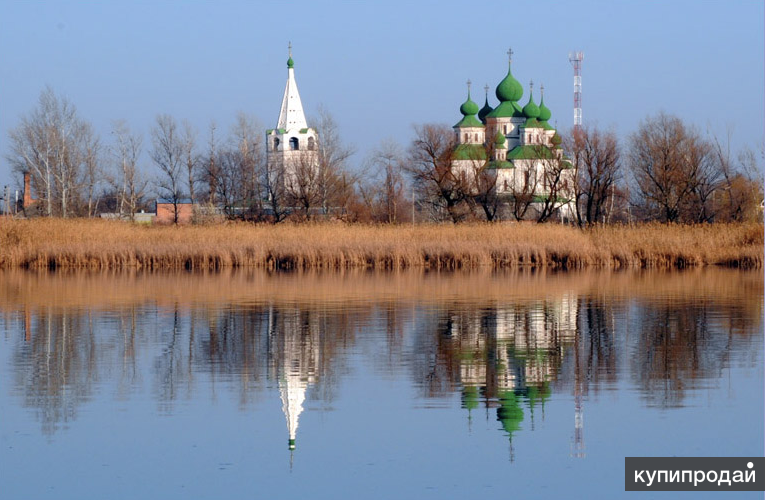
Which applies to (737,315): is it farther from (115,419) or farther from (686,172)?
(686,172)

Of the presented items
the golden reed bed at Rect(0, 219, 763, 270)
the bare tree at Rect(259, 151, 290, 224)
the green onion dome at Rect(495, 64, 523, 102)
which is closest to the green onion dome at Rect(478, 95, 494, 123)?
the green onion dome at Rect(495, 64, 523, 102)

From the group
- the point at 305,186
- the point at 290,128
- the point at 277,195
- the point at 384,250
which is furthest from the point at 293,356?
the point at 290,128

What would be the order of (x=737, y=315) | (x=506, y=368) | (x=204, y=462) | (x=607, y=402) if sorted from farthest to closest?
1. (x=737, y=315)
2. (x=506, y=368)
3. (x=607, y=402)
4. (x=204, y=462)

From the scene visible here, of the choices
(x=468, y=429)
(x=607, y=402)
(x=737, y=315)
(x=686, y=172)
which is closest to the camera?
(x=468, y=429)

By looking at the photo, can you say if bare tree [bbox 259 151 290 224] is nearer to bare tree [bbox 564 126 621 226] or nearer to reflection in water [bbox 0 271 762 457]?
bare tree [bbox 564 126 621 226]

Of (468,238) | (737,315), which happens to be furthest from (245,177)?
(737,315)

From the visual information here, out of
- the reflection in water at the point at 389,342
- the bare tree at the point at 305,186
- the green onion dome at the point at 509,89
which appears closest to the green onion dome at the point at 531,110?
the green onion dome at the point at 509,89

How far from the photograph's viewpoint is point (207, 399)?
34.7 feet

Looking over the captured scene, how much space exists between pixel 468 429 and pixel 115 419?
291cm

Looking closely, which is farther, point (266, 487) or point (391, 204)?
point (391, 204)

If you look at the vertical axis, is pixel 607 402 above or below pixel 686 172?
below

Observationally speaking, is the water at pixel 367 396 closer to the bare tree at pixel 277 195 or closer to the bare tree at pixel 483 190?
the bare tree at pixel 483 190

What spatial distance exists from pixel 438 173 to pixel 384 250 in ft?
67.8

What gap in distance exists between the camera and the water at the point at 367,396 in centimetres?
810
